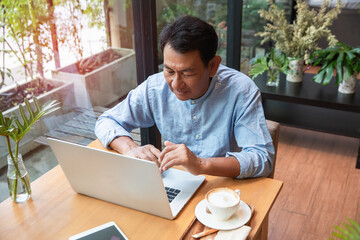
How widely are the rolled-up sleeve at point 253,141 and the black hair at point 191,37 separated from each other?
0.25 m

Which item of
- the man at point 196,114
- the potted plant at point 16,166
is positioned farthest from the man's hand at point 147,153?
the potted plant at point 16,166

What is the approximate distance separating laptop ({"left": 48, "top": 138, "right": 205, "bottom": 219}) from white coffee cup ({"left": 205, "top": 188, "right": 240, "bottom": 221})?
0.38 feet

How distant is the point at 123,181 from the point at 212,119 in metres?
0.56

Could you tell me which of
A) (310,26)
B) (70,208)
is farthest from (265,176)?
(310,26)

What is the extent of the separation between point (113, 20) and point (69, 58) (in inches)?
13.6

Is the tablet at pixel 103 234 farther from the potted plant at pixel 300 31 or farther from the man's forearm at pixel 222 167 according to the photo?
the potted plant at pixel 300 31

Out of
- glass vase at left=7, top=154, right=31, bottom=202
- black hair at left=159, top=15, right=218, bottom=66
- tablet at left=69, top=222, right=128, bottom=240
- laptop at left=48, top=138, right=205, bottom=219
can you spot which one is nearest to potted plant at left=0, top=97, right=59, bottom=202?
glass vase at left=7, top=154, right=31, bottom=202

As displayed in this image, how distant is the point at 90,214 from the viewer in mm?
1321

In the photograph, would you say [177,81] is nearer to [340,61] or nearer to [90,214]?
[90,214]

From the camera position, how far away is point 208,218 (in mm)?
1251

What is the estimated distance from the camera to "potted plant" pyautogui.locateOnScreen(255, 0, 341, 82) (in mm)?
3027

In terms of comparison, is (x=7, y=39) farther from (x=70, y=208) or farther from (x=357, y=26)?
(x=357, y=26)

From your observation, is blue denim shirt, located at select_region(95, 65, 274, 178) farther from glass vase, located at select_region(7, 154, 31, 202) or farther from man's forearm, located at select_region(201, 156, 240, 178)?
glass vase, located at select_region(7, 154, 31, 202)

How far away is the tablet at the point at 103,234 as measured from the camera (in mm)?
1210
